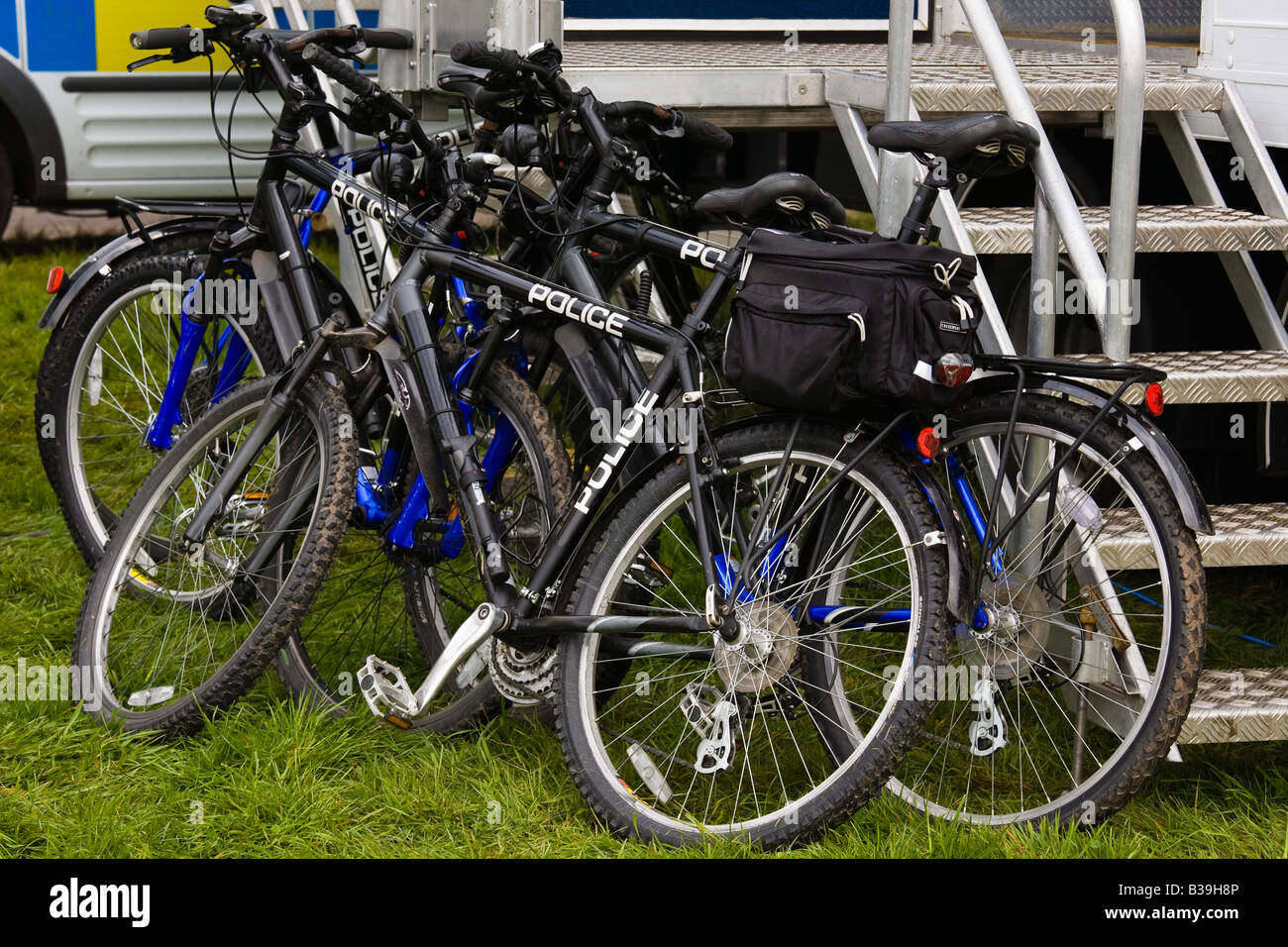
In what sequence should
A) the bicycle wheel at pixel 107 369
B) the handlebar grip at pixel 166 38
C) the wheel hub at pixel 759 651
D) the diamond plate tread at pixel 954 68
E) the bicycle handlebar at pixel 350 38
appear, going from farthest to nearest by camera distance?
the bicycle wheel at pixel 107 369, the diamond plate tread at pixel 954 68, the handlebar grip at pixel 166 38, the bicycle handlebar at pixel 350 38, the wheel hub at pixel 759 651

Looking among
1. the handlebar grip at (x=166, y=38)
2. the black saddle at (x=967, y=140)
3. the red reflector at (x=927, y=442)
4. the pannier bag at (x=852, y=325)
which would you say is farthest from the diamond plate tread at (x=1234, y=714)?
the handlebar grip at (x=166, y=38)

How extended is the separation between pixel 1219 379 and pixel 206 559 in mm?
2396

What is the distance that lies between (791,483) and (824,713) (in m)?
0.49

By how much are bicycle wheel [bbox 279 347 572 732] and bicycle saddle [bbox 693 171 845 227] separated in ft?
2.15

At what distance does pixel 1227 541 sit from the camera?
3.37m

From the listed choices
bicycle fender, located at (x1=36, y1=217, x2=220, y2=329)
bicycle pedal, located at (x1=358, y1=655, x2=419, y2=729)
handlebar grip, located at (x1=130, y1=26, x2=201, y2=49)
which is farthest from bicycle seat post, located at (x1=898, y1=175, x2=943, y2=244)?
bicycle fender, located at (x1=36, y1=217, x2=220, y2=329)

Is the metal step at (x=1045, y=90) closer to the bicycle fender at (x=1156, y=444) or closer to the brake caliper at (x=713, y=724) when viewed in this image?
the bicycle fender at (x=1156, y=444)

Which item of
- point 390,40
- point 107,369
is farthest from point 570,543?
point 107,369

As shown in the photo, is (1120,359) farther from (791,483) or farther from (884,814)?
(884,814)

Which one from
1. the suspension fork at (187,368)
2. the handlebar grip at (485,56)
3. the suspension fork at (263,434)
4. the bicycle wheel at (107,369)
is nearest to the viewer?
the handlebar grip at (485,56)

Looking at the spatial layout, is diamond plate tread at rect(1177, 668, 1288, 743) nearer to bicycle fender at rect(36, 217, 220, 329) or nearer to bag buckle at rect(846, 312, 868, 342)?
bag buckle at rect(846, 312, 868, 342)

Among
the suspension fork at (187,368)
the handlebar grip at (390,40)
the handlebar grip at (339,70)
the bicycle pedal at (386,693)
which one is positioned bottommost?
the bicycle pedal at (386,693)

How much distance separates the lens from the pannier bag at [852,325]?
9.75 feet

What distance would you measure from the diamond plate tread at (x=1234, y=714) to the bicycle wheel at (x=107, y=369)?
2.64 meters
